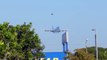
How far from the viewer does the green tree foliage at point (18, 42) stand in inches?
1774

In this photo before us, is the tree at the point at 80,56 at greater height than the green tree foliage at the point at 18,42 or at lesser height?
lesser

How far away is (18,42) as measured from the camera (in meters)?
51.8

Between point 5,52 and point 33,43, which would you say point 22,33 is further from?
point 5,52

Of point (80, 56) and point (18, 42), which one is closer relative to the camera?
point (18, 42)

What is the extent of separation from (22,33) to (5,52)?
860cm

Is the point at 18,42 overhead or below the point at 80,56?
overhead

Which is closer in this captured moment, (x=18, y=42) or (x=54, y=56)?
(x=18, y=42)

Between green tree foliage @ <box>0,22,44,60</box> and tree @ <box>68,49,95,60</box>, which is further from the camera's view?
tree @ <box>68,49,95,60</box>

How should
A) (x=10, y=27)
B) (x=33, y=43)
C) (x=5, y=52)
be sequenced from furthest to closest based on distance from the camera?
(x=33, y=43)
(x=10, y=27)
(x=5, y=52)

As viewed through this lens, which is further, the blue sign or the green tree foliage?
the blue sign

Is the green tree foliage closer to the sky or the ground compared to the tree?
closer to the sky

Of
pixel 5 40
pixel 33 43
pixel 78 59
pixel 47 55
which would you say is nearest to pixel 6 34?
pixel 5 40

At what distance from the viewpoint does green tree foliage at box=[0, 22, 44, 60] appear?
148ft

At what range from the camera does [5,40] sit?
148ft
